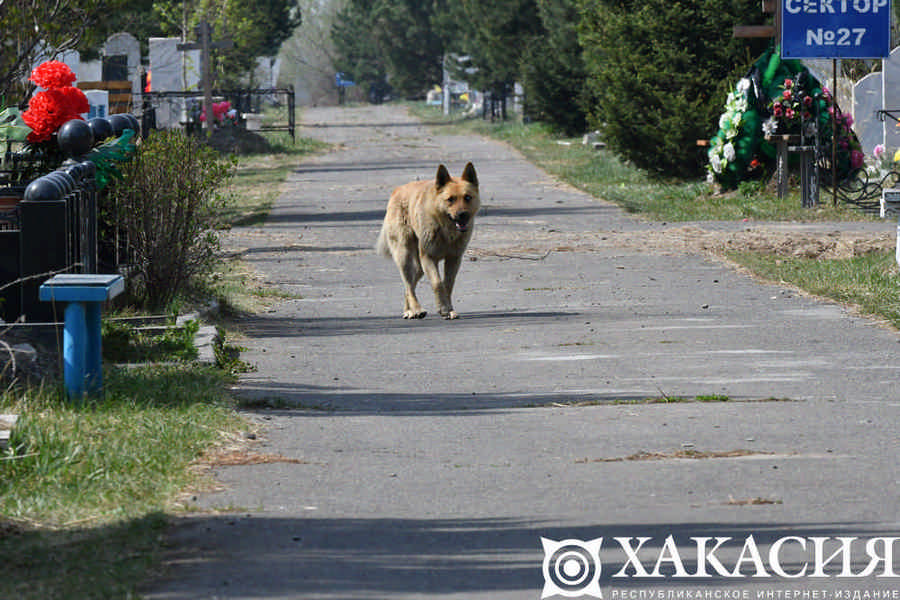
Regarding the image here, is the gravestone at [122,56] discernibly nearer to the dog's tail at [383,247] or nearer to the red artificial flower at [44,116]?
the dog's tail at [383,247]

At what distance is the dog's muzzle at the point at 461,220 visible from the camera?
13227mm

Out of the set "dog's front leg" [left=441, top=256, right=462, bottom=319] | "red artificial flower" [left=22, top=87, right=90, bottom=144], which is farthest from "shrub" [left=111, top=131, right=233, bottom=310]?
"dog's front leg" [left=441, top=256, right=462, bottom=319]

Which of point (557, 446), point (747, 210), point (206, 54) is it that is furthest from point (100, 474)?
point (206, 54)

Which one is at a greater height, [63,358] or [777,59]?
[777,59]

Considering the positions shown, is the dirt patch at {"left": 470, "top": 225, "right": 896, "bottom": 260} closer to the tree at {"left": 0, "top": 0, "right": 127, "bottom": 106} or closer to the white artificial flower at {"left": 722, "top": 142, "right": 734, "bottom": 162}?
the white artificial flower at {"left": 722, "top": 142, "right": 734, "bottom": 162}

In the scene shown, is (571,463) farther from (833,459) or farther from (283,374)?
(283,374)

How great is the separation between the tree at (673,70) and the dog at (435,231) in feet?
48.4

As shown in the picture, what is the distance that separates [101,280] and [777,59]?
739 inches

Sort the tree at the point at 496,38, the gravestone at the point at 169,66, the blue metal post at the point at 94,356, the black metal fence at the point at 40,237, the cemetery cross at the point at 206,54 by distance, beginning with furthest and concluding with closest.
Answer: the tree at the point at 496,38 < the gravestone at the point at 169,66 < the cemetery cross at the point at 206,54 < the black metal fence at the point at 40,237 < the blue metal post at the point at 94,356

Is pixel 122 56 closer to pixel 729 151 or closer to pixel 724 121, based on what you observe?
pixel 724 121

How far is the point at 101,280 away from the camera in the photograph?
841 centimetres

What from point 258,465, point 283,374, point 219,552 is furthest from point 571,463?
point 283,374
